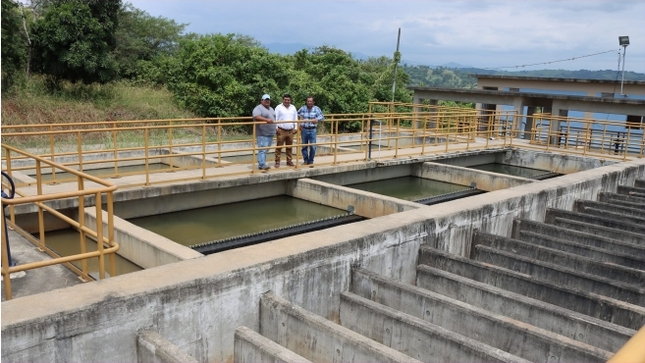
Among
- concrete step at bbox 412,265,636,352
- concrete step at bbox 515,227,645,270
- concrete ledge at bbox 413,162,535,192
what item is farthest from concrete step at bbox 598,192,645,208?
concrete step at bbox 412,265,636,352

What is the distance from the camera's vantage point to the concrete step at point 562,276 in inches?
248

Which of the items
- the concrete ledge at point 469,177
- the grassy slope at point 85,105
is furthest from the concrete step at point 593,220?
the grassy slope at point 85,105

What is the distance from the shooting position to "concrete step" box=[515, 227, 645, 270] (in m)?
7.55

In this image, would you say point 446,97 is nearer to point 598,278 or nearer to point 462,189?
point 462,189

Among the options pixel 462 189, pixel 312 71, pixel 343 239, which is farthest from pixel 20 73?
pixel 343 239

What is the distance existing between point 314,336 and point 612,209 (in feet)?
26.0

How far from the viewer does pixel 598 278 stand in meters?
6.58

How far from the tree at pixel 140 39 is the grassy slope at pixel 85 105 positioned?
492 centimetres

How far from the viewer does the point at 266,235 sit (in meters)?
9.10

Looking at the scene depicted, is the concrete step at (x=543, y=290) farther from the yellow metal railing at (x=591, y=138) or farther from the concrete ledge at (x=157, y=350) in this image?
the yellow metal railing at (x=591, y=138)

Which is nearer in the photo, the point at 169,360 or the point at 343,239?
the point at 169,360

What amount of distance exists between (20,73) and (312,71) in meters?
13.5

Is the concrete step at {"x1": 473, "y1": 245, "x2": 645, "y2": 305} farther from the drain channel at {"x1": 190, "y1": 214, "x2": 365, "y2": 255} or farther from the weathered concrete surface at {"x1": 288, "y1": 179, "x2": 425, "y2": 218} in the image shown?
the drain channel at {"x1": 190, "y1": 214, "x2": 365, "y2": 255}

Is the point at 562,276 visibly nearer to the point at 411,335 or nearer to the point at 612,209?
the point at 411,335
